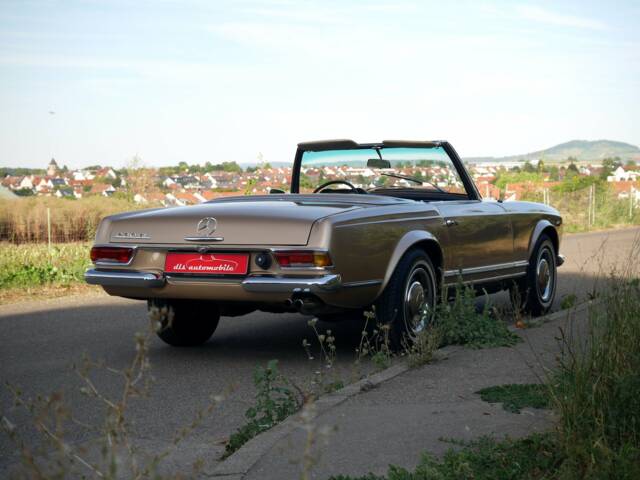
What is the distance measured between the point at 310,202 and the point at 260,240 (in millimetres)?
934

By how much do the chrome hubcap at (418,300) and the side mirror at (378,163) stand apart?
58.1 inches

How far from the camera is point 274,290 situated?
6.57 m

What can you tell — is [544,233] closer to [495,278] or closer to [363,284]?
[495,278]

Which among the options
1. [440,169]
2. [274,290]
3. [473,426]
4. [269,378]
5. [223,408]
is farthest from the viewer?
[440,169]

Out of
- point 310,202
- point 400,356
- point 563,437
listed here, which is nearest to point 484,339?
point 400,356

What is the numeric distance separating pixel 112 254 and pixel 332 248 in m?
1.67

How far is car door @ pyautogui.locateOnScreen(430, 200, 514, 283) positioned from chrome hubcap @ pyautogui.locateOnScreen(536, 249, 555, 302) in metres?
0.72

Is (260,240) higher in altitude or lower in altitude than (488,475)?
higher

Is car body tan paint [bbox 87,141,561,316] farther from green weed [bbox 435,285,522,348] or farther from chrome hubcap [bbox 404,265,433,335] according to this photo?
green weed [bbox 435,285,522,348]

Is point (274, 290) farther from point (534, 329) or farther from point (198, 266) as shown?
point (534, 329)

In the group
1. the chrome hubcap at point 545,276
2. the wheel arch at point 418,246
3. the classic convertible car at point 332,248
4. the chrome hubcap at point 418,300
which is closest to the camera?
the classic convertible car at point 332,248

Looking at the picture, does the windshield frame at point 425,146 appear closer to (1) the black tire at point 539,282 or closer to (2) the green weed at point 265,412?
(1) the black tire at point 539,282

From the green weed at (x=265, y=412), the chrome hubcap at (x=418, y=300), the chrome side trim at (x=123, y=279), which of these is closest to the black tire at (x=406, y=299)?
the chrome hubcap at (x=418, y=300)

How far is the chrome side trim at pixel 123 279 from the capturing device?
696 centimetres
